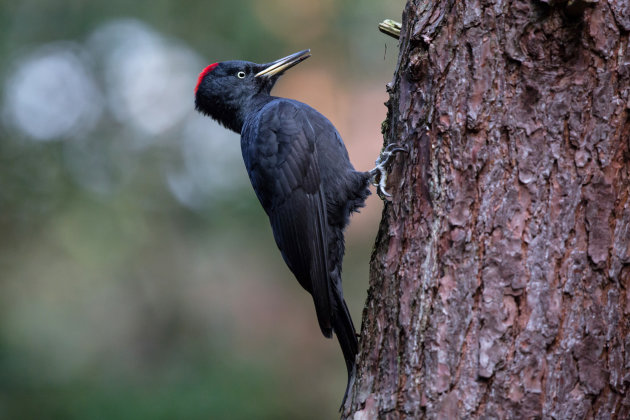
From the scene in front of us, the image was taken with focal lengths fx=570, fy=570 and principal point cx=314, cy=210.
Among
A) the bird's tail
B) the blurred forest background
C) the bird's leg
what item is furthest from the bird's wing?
the blurred forest background

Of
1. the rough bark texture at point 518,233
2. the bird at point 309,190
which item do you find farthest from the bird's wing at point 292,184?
the rough bark texture at point 518,233

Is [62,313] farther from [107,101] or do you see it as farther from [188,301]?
[107,101]

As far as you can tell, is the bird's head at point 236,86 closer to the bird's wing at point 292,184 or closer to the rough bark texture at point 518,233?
the bird's wing at point 292,184

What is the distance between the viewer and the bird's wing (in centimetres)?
311

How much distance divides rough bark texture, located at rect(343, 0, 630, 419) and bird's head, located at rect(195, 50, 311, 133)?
2.27 metres

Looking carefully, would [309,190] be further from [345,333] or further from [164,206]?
[164,206]

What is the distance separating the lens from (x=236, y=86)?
4141mm

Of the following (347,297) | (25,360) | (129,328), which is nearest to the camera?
(25,360)

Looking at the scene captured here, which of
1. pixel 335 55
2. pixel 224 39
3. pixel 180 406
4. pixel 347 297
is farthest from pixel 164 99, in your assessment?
pixel 180 406

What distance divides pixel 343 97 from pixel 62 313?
15.8 feet

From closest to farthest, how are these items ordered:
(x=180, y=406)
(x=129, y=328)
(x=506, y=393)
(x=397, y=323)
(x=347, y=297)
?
1. (x=506, y=393)
2. (x=397, y=323)
3. (x=180, y=406)
4. (x=347, y=297)
5. (x=129, y=328)

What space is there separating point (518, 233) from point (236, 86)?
2.77 meters

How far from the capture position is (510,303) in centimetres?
183

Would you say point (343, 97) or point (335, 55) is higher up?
point (335, 55)
